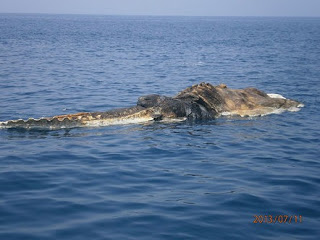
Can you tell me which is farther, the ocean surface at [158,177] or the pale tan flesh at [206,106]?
the pale tan flesh at [206,106]

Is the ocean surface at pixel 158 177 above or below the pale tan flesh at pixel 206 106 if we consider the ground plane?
below

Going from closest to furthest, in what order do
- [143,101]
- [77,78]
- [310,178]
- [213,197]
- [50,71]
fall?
1. [213,197]
2. [310,178]
3. [143,101]
4. [77,78]
5. [50,71]

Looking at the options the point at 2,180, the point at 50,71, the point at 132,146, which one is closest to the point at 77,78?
the point at 50,71

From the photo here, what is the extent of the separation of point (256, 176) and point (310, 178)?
1246 mm

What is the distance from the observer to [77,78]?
83.7 ft

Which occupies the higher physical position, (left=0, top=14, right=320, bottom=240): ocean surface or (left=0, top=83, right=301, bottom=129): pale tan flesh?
(left=0, top=83, right=301, bottom=129): pale tan flesh

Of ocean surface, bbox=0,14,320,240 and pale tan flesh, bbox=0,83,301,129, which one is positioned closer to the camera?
ocean surface, bbox=0,14,320,240

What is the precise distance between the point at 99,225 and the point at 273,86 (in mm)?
17752

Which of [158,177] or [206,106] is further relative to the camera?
[206,106]

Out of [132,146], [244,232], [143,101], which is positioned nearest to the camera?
[244,232]

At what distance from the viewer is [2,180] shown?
30.6 feet

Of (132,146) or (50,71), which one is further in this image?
(50,71)

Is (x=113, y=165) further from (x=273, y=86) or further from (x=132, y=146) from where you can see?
(x=273, y=86)

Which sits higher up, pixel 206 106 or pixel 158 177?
pixel 206 106
